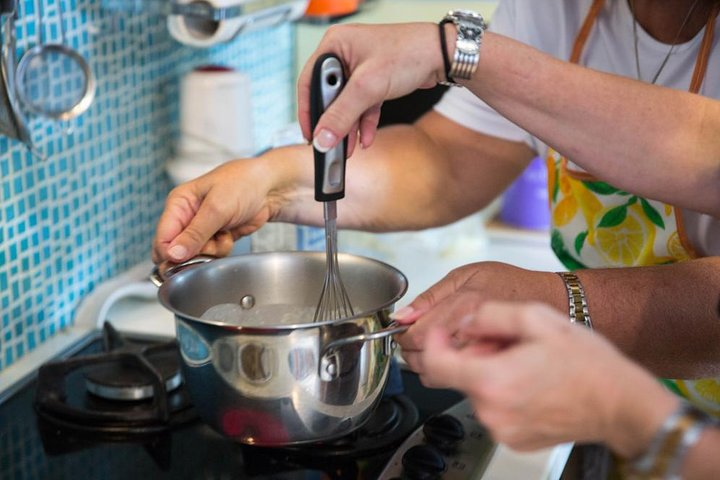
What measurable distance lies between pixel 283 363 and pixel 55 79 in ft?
1.77

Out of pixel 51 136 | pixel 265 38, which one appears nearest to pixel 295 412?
pixel 51 136

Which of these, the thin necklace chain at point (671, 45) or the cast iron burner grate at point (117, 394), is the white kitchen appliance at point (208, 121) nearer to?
the cast iron burner grate at point (117, 394)

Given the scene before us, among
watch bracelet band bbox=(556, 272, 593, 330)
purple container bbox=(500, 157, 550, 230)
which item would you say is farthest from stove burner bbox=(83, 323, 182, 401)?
purple container bbox=(500, 157, 550, 230)

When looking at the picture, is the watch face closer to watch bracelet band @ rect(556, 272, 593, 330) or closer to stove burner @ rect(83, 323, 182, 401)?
watch bracelet band @ rect(556, 272, 593, 330)

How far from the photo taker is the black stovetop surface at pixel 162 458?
2.97 feet

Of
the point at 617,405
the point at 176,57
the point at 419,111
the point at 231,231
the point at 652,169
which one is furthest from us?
the point at 419,111

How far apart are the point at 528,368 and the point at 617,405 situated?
2.1 inches

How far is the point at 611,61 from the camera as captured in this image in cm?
112

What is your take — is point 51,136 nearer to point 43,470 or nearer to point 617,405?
point 43,470

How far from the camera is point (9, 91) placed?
40.3 inches

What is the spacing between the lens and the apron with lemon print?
1.09 m

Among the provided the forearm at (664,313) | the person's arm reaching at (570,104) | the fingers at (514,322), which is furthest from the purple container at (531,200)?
the fingers at (514,322)

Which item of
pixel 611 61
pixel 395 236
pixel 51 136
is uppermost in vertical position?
pixel 611 61

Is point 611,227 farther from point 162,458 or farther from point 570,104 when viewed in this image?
point 162,458
